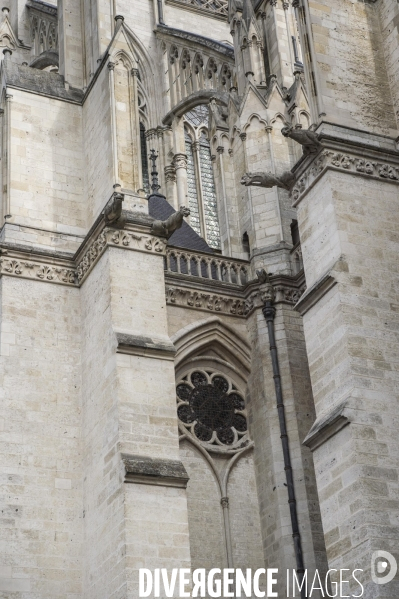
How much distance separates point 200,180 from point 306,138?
A: 991 centimetres

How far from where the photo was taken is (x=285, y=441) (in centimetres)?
1498

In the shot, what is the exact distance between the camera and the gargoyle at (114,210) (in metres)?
13.6

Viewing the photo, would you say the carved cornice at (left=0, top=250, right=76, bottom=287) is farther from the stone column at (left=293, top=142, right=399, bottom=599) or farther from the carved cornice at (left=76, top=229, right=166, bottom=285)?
the stone column at (left=293, top=142, right=399, bottom=599)

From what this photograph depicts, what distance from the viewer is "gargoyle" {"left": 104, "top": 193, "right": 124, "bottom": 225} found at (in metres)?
13.6

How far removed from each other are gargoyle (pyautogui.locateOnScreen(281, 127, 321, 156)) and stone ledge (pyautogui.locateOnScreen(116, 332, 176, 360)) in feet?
9.57

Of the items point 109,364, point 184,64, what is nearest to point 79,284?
point 109,364

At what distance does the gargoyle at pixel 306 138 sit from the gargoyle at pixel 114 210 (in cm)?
241

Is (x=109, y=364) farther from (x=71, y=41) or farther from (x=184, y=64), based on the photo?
(x=184, y=64)

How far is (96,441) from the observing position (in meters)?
13.0

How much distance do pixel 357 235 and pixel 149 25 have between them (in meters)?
14.2

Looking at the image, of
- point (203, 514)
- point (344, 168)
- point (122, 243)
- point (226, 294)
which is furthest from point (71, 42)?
point (203, 514)

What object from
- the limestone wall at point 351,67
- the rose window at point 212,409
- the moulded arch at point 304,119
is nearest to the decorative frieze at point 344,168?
the limestone wall at point 351,67

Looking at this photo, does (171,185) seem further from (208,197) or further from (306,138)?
(306,138)

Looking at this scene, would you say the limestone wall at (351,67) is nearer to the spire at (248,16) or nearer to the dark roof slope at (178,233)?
the dark roof slope at (178,233)
